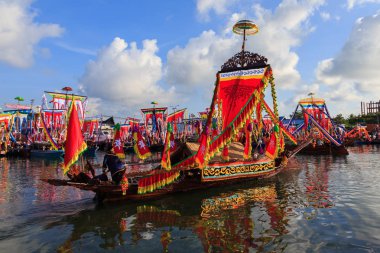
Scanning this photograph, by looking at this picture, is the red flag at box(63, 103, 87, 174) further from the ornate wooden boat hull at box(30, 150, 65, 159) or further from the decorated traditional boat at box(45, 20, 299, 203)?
the ornate wooden boat hull at box(30, 150, 65, 159)

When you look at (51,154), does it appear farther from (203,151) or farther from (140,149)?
(203,151)

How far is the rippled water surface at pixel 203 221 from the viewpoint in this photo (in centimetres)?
717

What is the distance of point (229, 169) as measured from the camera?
13539 mm

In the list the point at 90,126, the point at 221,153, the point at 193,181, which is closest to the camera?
the point at 193,181

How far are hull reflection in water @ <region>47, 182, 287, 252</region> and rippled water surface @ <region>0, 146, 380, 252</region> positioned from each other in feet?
0.08

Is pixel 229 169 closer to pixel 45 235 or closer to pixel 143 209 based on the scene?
pixel 143 209

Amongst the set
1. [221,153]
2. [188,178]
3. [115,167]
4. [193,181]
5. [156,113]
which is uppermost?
[156,113]

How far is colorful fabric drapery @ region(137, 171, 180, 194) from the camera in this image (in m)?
10.8

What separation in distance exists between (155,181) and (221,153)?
5.08 m

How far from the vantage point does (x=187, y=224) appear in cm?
880

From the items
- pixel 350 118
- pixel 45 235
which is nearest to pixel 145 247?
pixel 45 235

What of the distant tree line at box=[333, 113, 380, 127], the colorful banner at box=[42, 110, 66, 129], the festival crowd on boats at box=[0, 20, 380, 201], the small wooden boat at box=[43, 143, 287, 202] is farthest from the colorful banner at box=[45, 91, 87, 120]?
the distant tree line at box=[333, 113, 380, 127]

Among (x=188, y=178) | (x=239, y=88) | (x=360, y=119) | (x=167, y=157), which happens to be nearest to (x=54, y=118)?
(x=239, y=88)

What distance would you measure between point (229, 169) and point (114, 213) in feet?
18.9
